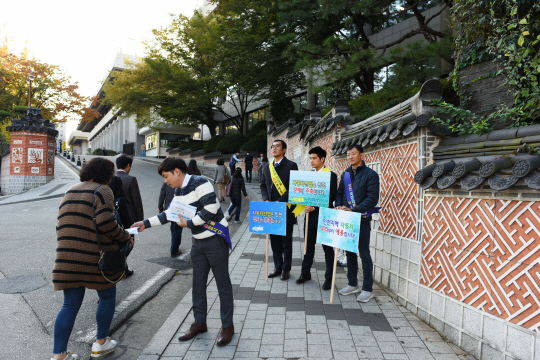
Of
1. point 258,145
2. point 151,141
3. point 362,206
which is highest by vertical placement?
point 151,141

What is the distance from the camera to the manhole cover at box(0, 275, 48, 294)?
4.57 m

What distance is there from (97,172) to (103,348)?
1.66m

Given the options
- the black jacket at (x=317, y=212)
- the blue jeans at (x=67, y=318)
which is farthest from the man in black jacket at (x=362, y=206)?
the blue jeans at (x=67, y=318)

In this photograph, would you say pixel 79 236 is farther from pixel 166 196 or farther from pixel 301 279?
pixel 166 196

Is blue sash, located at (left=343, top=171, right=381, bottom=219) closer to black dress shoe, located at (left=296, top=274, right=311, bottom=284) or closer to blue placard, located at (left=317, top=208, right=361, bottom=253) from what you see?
blue placard, located at (left=317, top=208, right=361, bottom=253)

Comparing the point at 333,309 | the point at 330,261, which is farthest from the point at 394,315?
the point at 330,261

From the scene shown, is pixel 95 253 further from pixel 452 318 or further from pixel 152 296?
pixel 452 318

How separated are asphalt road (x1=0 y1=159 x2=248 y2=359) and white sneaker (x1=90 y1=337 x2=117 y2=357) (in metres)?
0.12

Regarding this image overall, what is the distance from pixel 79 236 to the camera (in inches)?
117

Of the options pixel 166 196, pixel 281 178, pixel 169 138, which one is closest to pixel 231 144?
pixel 169 138

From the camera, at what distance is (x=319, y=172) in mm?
4879

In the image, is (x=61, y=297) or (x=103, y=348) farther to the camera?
(x=61, y=297)

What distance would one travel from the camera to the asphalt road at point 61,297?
3.45 meters

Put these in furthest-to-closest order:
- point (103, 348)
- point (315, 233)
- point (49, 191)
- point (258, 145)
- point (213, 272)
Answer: point (258, 145)
point (49, 191)
point (315, 233)
point (213, 272)
point (103, 348)
